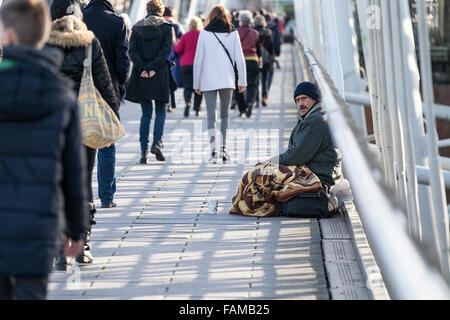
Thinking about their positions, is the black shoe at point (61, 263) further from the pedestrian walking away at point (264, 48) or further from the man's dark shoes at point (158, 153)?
the pedestrian walking away at point (264, 48)

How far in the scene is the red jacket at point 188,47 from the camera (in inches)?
583

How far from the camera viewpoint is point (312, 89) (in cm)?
766

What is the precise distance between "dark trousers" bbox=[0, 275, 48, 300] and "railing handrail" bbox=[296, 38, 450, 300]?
1.15 m

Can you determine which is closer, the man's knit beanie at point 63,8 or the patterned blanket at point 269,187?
the man's knit beanie at point 63,8

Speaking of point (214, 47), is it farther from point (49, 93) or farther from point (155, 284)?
point (49, 93)

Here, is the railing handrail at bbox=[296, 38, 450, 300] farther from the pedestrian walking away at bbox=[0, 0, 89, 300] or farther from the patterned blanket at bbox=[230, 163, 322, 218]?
the patterned blanket at bbox=[230, 163, 322, 218]

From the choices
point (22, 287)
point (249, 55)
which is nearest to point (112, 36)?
point (22, 287)

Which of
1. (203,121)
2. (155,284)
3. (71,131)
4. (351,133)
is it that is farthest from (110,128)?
(203,121)

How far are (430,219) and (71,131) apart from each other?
12.2 feet

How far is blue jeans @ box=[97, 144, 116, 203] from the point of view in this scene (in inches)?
306

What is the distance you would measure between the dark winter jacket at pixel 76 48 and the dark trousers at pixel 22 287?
8.21ft

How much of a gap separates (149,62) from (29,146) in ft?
23.7

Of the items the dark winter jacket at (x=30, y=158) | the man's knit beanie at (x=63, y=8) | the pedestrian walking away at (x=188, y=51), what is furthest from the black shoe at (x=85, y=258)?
the pedestrian walking away at (x=188, y=51)

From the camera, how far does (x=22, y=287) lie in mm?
3510
